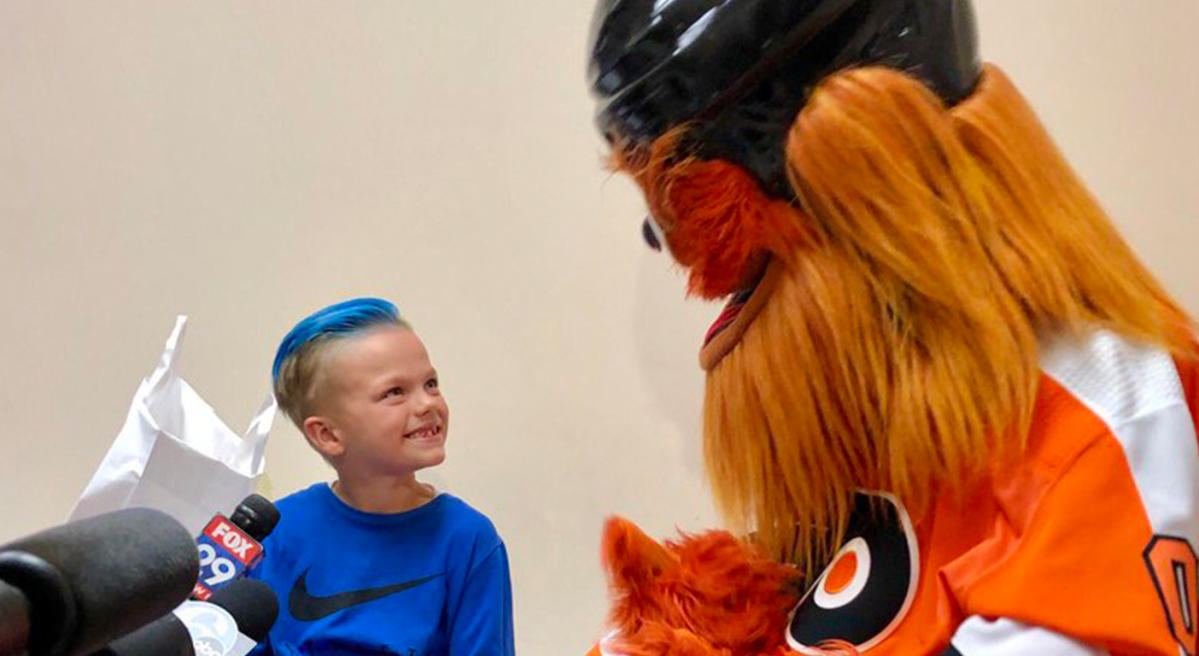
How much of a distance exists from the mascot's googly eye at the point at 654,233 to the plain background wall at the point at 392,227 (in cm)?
44

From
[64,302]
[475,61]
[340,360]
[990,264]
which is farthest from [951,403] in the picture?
[64,302]

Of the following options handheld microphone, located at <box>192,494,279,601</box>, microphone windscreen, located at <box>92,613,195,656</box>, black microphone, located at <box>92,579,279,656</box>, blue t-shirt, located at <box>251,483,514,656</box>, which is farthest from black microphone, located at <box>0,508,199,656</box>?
blue t-shirt, located at <box>251,483,514,656</box>

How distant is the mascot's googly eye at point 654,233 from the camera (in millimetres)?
699

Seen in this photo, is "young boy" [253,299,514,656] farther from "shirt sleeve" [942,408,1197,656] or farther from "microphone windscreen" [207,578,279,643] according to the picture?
"shirt sleeve" [942,408,1197,656]

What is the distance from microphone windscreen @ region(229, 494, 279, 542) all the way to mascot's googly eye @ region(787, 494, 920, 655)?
45 centimetres

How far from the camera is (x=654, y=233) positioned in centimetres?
71

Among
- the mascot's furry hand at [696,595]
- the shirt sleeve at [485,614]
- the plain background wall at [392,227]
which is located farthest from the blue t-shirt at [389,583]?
the mascot's furry hand at [696,595]

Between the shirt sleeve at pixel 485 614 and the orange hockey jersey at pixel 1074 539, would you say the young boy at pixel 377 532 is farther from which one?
the orange hockey jersey at pixel 1074 539

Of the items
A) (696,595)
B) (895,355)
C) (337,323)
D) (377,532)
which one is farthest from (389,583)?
(895,355)

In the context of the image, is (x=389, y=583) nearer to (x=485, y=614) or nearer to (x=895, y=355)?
(x=485, y=614)

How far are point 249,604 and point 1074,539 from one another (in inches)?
15.5

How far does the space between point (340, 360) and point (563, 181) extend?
1.12ft

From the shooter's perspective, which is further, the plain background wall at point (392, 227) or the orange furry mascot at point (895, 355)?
the plain background wall at point (392, 227)

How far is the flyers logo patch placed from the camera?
1.75 feet
